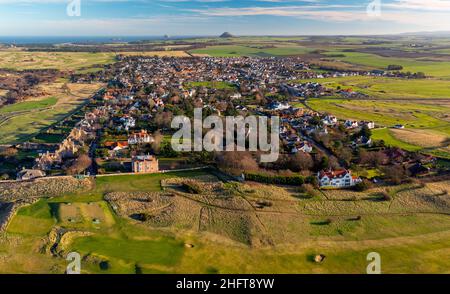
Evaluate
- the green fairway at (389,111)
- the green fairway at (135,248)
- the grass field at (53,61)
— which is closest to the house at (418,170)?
the green fairway at (389,111)

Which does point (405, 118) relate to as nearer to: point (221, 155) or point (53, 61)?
point (221, 155)

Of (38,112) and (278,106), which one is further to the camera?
(278,106)

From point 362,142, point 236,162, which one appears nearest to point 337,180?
point 236,162

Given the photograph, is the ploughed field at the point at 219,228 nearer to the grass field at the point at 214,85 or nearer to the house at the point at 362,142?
the house at the point at 362,142

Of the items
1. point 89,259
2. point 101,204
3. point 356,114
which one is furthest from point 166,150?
point 356,114

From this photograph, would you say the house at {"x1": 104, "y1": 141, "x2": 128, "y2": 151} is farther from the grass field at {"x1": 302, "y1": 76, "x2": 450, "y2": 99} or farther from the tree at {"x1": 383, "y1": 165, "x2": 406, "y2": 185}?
the grass field at {"x1": 302, "y1": 76, "x2": 450, "y2": 99}
